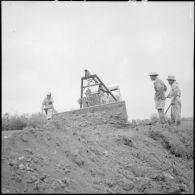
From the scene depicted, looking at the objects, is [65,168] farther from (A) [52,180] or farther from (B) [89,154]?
(B) [89,154]

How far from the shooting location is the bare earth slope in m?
5.29

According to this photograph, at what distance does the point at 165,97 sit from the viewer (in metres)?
12.7

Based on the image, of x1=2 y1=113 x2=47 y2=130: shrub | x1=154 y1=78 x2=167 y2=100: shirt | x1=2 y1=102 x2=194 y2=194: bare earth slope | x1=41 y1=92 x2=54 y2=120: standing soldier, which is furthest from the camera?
x1=41 y1=92 x2=54 y2=120: standing soldier

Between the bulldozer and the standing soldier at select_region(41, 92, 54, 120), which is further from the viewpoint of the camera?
the standing soldier at select_region(41, 92, 54, 120)

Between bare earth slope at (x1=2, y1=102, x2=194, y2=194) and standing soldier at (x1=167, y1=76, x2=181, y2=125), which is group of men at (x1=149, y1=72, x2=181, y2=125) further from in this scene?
bare earth slope at (x1=2, y1=102, x2=194, y2=194)

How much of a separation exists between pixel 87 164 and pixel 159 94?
684 centimetres

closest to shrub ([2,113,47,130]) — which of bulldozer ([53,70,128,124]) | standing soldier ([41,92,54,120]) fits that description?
bulldozer ([53,70,128,124])

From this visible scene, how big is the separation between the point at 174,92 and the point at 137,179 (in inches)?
264

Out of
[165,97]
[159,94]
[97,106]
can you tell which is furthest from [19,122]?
[165,97]

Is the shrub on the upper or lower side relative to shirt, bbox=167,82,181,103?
lower

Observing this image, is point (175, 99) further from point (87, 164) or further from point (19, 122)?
point (87, 164)

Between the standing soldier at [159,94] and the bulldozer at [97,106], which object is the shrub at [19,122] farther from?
the standing soldier at [159,94]

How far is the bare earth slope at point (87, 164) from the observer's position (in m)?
5.29

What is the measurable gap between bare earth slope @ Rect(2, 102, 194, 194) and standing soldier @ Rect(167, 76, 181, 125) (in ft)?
9.34
